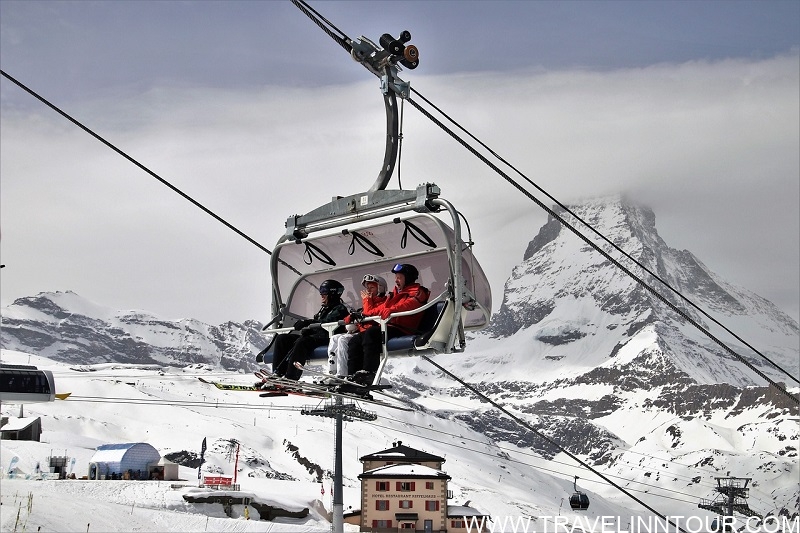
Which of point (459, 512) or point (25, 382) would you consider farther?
point (459, 512)

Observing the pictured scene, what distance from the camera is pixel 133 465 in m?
87.4

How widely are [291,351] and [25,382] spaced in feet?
222

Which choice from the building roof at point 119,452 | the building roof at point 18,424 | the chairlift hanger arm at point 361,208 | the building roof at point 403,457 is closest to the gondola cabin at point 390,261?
the chairlift hanger arm at point 361,208

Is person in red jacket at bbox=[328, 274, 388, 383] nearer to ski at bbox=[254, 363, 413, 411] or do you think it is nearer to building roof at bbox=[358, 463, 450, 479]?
ski at bbox=[254, 363, 413, 411]

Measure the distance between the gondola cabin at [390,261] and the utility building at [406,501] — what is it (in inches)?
3147

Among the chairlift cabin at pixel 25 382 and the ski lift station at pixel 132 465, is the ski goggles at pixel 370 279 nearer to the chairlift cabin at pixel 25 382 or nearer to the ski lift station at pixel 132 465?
the chairlift cabin at pixel 25 382

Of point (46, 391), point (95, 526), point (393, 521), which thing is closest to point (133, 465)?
point (46, 391)

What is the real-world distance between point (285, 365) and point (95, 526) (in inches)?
615

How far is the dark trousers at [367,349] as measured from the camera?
14.0 metres

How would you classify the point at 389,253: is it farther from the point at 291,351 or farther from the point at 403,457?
the point at 403,457

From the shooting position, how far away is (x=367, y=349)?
46.0ft

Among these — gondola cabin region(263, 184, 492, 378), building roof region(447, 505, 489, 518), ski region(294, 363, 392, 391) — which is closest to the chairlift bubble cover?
gondola cabin region(263, 184, 492, 378)

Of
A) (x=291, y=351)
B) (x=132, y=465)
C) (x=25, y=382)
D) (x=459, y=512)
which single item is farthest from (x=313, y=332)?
(x=459, y=512)

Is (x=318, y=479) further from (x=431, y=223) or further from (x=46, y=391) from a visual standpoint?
(x=431, y=223)
